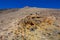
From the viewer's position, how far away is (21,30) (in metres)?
6.40

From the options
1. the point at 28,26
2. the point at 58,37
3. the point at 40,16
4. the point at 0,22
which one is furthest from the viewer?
the point at 0,22

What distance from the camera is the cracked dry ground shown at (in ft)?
20.2

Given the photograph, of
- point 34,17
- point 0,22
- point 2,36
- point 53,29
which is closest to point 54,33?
point 53,29

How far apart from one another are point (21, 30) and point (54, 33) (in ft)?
4.78

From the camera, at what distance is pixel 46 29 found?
6344mm

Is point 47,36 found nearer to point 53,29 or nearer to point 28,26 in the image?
point 53,29

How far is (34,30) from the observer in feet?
21.1

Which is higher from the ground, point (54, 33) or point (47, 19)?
point (47, 19)

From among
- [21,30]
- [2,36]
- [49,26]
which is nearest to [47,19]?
[49,26]

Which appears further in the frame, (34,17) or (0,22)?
(0,22)

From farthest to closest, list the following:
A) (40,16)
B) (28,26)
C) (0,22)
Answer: (0,22)
(40,16)
(28,26)

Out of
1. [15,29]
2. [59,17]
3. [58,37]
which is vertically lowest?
[58,37]

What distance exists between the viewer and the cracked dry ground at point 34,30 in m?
6.15

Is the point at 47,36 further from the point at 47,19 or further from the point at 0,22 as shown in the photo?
the point at 0,22
